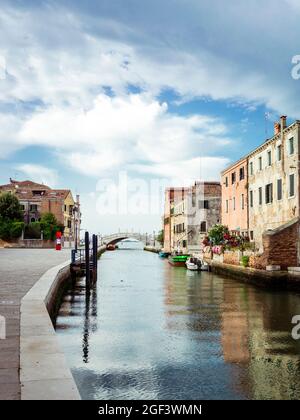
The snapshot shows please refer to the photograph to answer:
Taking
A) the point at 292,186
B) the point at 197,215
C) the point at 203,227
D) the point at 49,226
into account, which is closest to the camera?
the point at 292,186

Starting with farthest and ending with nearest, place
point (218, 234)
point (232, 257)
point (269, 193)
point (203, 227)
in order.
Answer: point (203, 227), point (218, 234), point (232, 257), point (269, 193)

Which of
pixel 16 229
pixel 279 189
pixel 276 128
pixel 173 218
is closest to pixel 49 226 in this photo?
pixel 16 229

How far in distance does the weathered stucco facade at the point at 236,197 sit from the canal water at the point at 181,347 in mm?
17241

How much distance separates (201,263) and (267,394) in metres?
29.1

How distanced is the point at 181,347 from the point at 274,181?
20.9 metres

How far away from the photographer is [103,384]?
6.87 m

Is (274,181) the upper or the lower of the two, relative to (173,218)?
upper

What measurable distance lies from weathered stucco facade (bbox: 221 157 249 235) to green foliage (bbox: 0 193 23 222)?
36058mm

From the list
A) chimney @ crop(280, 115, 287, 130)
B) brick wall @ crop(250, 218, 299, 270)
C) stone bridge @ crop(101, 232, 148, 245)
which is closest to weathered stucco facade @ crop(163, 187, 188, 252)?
stone bridge @ crop(101, 232, 148, 245)

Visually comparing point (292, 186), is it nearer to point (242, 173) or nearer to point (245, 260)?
point (245, 260)

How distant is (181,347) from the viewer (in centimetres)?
969

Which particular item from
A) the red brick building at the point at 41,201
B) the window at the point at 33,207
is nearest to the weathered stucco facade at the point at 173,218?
the red brick building at the point at 41,201

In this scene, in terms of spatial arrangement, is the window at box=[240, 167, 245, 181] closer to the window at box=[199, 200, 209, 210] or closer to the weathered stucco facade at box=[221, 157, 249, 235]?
the weathered stucco facade at box=[221, 157, 249, 235]
